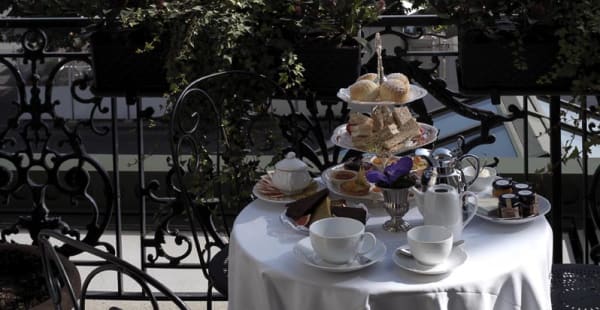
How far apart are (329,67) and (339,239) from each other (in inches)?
57.0

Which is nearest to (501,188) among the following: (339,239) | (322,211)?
(322,211)

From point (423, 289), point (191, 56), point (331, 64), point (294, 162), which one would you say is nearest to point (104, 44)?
point (191, 56)

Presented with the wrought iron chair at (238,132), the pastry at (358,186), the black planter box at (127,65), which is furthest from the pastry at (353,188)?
the black planter box at (127,65)

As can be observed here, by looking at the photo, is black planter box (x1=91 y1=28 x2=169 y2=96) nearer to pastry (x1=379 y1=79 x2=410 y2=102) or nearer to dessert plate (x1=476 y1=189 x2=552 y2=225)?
pastry (x1=379 y1=79 x2=410 y2=102)

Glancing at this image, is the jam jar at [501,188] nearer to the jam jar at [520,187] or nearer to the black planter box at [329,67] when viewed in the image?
the jam jar at [520,187]

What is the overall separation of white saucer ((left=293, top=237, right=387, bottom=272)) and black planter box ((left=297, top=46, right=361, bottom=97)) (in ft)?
4.24

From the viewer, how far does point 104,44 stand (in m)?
3.37

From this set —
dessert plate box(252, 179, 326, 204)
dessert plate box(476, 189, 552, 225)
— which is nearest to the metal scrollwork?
dessert plate box(252, 179, 326, 204)

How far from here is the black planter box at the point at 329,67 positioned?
3256 millimetres

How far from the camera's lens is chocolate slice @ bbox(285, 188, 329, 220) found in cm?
224

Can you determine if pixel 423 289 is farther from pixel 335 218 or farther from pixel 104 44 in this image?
pixel 104 44

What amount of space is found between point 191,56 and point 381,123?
3.56ft

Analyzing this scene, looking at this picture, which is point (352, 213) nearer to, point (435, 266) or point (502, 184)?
point (435, 266)

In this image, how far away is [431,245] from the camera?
1.90m
